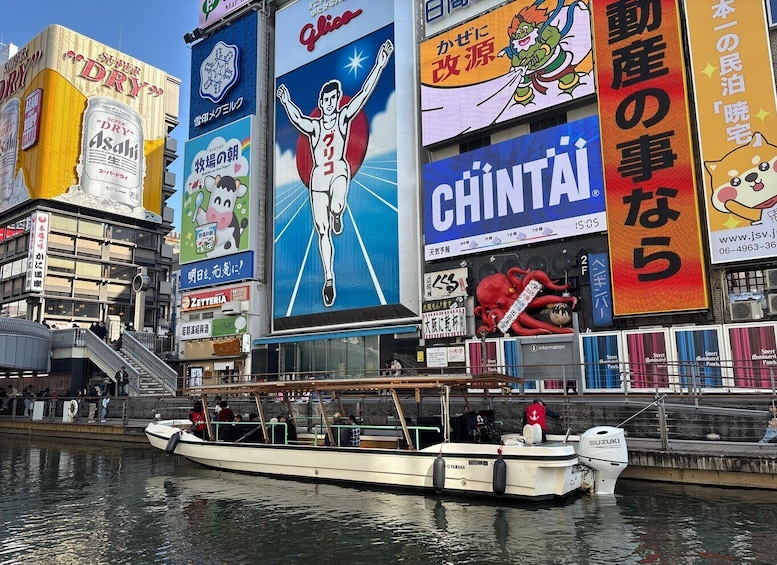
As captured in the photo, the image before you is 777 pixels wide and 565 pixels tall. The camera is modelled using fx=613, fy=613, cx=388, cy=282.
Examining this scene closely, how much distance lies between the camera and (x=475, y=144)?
34031 millimetres

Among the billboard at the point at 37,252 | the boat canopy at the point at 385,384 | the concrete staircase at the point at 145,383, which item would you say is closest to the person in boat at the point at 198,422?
the boat canopy at the point at 385,384

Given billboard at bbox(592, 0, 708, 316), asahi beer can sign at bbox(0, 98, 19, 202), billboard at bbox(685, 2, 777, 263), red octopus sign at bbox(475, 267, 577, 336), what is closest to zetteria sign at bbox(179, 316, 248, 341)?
red octopus sign at bbox(475, 267, 577, 336)

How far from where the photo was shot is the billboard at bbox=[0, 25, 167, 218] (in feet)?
203

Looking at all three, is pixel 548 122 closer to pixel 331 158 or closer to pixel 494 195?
pixel 494 195

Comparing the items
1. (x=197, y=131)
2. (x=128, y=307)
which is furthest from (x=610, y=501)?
(x=128, y=307)

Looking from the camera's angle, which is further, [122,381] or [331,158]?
[331,158]

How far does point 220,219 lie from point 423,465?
34336 mm

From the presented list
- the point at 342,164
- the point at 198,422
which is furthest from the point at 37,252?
the point at 198,422

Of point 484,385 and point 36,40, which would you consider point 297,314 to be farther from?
point 36,40

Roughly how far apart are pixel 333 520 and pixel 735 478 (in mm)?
9691

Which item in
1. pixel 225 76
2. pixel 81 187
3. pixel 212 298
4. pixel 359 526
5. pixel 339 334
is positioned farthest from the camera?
pixel 81 187

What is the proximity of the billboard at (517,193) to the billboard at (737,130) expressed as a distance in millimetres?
4713

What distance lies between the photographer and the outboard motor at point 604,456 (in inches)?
575

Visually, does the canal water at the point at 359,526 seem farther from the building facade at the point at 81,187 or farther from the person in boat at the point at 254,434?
the building facade at the point at 81,187
